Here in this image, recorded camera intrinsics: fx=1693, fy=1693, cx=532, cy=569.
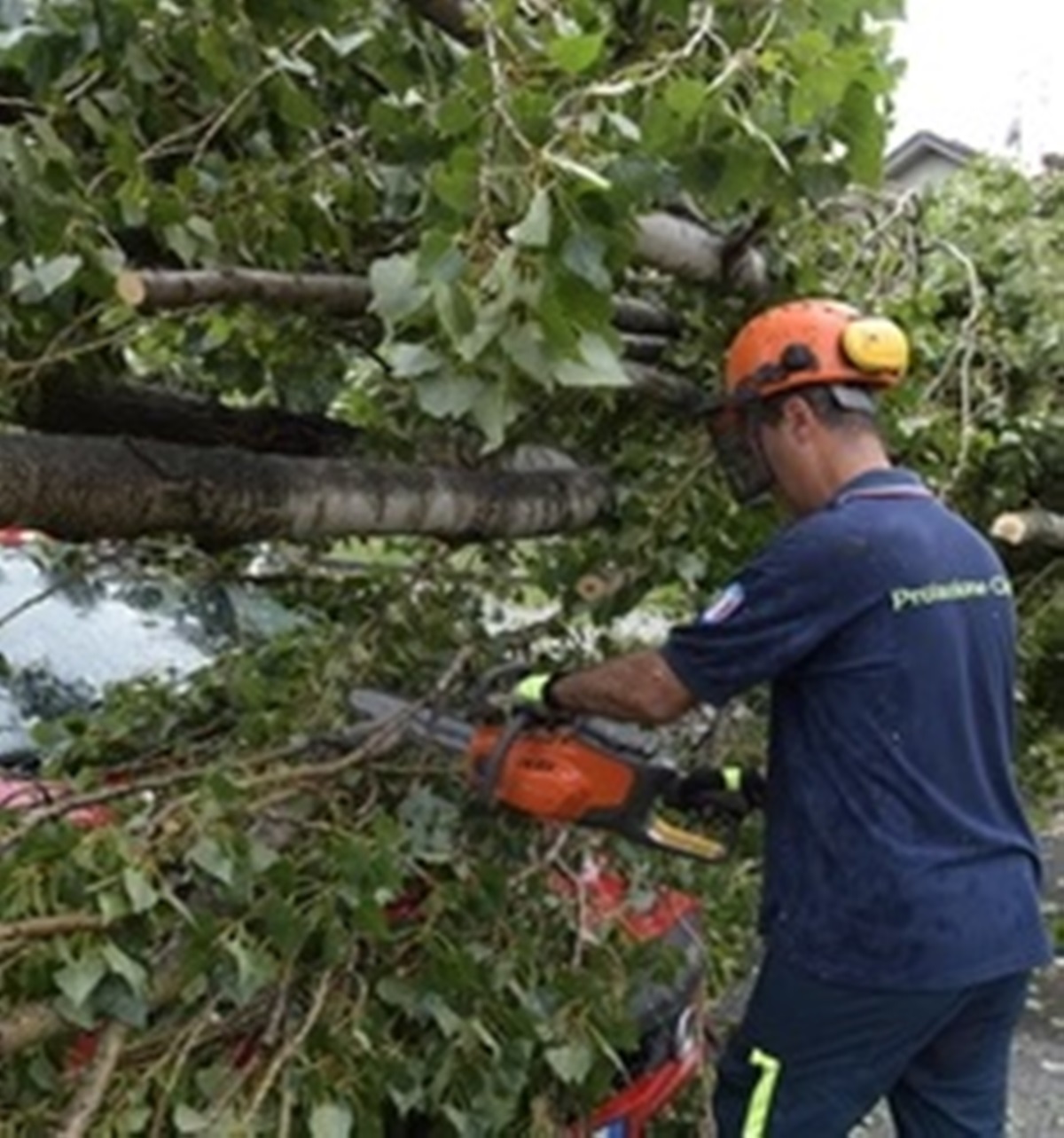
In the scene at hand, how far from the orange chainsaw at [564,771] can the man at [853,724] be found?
63mm

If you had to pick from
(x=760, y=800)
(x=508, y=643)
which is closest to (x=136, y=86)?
(x=508, y=643)

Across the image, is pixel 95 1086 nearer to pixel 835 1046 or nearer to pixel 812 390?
pixel 835 1046

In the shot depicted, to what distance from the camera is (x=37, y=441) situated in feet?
8.68

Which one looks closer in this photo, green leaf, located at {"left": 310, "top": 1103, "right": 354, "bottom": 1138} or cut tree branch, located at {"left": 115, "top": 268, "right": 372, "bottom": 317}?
green leaf, located at {"left": 310, "top": 1103, "right": 354, "bottom": 1138}

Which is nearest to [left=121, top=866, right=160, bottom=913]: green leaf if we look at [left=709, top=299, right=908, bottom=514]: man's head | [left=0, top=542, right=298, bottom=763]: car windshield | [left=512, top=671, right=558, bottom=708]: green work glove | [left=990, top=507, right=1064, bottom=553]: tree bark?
[left=512, top=671, right=558, bottom=708]: green work glove

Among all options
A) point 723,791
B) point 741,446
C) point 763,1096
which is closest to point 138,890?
point 723,791

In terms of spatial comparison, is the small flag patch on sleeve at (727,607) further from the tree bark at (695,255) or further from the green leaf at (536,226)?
the green leaf at (536,226)

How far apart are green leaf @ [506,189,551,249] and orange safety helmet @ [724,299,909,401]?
0.88 m

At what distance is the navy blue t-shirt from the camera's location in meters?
2.79

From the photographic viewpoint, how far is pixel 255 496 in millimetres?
2951

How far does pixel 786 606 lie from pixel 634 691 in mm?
290

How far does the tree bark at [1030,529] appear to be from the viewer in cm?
464

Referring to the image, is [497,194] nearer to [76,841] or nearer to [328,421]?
[76,841]

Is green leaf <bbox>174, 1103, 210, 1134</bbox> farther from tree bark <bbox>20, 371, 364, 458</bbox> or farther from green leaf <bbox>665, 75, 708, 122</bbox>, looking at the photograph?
green leaf <bbox>665, 75, 708, 122</bbox>
